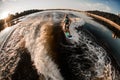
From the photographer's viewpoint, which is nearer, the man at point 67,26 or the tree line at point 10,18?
the man at point 67,26

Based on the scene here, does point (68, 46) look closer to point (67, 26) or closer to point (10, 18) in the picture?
point (67, 26)

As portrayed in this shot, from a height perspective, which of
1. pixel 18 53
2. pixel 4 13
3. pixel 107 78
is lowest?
pixel 107 78

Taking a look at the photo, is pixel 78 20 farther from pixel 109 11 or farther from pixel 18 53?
pixel 18 53

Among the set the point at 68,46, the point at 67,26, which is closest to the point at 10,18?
the point at 67,26

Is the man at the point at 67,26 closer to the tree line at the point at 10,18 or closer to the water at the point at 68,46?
the water at the point at 68,46

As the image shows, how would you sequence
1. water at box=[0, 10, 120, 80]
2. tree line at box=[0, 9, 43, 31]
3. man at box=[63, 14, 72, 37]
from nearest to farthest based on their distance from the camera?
1. water at box=[0, 10, 120, 80]
2. man at box=[63, 14, 72, 37]
3. tree line at box=[0, 9, 43, 31]

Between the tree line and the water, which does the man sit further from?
the tree line

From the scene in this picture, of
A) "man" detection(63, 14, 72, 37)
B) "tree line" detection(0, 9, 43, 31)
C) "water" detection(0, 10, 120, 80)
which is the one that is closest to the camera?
"water" detection(0, 10, 120, 80)

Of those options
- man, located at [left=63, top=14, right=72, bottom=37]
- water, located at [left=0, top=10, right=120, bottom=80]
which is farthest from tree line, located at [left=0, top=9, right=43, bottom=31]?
man, located at [left=63, top=14, right=72, bottom=37]

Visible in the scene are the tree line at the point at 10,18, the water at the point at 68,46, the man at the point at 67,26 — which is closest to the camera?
the water at the point at 68,46

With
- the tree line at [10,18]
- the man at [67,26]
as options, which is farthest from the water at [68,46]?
the tree line at [10,18]

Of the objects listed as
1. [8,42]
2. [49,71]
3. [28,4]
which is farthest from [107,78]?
[28,4]
